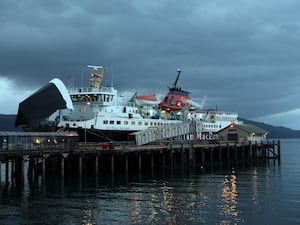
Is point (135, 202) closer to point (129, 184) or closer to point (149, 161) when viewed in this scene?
point (129, 184)

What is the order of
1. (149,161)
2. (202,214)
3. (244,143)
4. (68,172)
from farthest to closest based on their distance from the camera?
(244,143) < (149,161) < (68,172) < (202,214)

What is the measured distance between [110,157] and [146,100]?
2847 cm

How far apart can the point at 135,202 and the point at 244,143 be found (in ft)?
141

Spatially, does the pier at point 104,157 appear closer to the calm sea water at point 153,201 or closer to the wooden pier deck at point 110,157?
the wooden pier deck at point 110,157

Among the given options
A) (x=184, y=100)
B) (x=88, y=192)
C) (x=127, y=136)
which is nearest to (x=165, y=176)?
(x=88, y=192)

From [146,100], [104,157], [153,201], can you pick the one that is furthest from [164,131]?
[153,201]

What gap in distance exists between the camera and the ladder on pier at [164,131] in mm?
58047

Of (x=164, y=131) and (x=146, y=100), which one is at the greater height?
(x=146, y=100)

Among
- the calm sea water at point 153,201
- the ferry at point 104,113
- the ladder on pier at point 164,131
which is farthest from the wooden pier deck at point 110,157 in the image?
the ferry at point 104,113

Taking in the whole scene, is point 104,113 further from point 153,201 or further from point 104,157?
point 153,201

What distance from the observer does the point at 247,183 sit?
143 feet

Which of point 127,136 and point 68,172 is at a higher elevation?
point 127,136

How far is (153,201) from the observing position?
1273 inches

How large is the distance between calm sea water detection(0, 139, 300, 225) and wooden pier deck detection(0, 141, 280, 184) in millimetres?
2763
